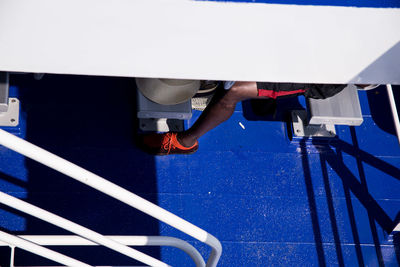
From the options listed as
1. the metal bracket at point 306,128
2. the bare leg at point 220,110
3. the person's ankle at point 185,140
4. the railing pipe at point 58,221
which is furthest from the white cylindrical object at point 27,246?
the metal bracket at point 306,128

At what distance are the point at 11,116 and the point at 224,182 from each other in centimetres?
110

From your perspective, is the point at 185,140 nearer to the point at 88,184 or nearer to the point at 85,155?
the point at 85,155

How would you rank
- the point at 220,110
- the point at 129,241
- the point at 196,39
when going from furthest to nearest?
the point at 220,110, the point at 129,241, the point at 196,39

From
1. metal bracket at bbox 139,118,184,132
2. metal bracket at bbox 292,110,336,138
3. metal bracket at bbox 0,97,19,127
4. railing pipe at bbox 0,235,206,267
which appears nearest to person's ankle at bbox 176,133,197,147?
metal bracket at bbox 139,118,184,132

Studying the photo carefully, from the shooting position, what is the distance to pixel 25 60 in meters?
1.19

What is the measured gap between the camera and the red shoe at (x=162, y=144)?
2385 mm

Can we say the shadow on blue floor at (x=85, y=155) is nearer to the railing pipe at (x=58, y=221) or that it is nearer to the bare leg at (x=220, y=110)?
the bare leg at (x=220, y=110)

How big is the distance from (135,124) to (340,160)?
1102 mm

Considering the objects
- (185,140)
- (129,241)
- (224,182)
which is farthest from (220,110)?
(129,241)

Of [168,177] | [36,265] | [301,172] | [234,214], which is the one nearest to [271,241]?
[234,214]

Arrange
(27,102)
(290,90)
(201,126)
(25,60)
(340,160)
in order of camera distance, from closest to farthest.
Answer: (25,60) → (290,90) → (201,126) → (27,102) → (340,160)

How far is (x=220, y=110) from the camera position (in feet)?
7.00

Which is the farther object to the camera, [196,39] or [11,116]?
[11,116]

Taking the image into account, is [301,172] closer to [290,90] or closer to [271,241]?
[271,241]
